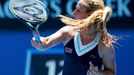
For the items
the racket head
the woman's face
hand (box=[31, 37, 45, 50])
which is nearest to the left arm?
the woman's face

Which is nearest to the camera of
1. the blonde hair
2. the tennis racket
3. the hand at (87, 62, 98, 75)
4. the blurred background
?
the hand at (87, 62, 98, 75)

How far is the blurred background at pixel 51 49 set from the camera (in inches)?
215

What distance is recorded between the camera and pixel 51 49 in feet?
18.4

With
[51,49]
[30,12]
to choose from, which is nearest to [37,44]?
[30,12]

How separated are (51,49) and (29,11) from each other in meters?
1.66

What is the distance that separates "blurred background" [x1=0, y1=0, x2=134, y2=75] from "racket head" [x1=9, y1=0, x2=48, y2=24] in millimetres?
1527

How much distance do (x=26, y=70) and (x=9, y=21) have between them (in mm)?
546

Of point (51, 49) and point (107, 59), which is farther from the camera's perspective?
point (51, 49)

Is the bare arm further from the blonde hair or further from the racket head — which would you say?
the racket head

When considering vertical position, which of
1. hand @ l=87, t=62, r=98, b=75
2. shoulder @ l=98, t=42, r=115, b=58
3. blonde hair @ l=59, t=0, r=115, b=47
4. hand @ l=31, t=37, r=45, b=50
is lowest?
hand @ l=87, t=62, r=98, b=75

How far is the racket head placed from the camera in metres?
3.87

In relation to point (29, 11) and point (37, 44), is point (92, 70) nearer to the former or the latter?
point (37, 44)

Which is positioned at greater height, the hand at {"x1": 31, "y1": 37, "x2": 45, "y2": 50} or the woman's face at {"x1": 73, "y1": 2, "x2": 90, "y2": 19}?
the woman's face at {"x1": 73, "y1": 2, "x2": 90, "y2": 19}

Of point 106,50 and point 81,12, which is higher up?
point 81,12
